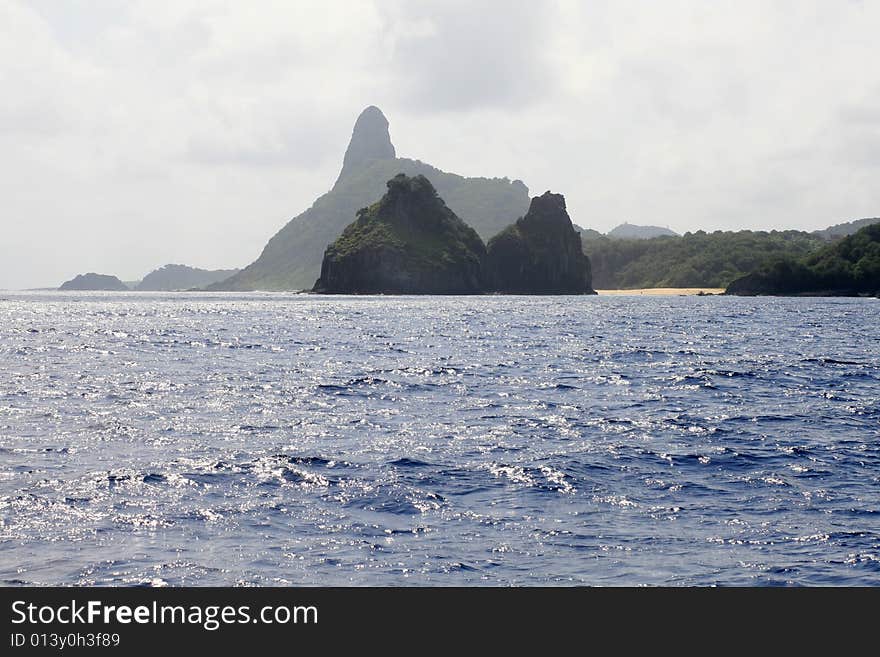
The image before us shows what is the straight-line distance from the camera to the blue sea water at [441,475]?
17828 mm

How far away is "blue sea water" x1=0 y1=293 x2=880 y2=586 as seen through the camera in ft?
58.5

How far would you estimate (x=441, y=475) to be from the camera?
26000 mm

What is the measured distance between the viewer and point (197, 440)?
31.5m

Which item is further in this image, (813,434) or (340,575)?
(813,434)
